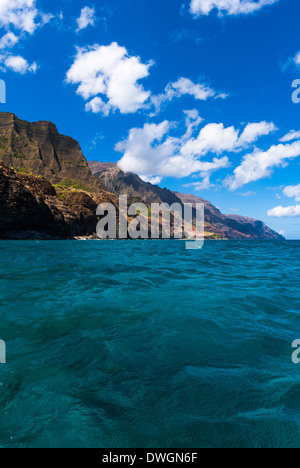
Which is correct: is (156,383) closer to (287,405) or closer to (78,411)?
(78,411)

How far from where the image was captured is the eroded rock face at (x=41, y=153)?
6417 inches

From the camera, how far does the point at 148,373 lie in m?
3.83

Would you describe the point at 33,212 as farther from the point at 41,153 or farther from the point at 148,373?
the point at 41,153

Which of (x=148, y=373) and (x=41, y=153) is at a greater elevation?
(x=41, y=153)

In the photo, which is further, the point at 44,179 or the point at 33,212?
the point at 44,179

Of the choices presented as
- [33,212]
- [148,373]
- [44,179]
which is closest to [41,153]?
[44,179]

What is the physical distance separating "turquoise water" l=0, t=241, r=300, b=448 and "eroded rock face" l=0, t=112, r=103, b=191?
161370 millimetres

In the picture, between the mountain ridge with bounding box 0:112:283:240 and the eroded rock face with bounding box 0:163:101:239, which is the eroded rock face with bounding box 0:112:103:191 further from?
the eroded rock face with bounding box 0:163:101:239

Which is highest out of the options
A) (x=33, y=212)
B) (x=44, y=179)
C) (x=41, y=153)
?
(x=41, y=153)

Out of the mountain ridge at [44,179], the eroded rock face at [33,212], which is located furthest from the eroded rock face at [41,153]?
the eroded rock face at [33,212]

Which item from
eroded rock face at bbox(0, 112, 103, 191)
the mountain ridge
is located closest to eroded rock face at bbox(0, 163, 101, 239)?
the mountain ridge

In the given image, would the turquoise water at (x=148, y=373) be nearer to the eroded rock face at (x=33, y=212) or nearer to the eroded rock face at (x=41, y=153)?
the eroded rock face at (x=33, y=212)

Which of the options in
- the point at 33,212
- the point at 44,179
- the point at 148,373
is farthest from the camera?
the point at 44,179

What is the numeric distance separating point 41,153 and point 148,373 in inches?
8180
